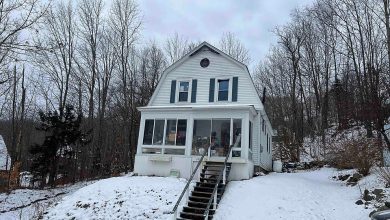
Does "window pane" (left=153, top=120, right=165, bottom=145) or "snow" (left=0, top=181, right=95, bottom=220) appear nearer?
"snow" (left=0, top=181, right=95, bottom=220)

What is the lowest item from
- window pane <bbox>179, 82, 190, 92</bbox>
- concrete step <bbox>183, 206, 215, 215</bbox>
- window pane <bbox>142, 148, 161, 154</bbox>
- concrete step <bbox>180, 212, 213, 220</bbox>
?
concrete step <bbox>180, 212, 213, 220</bbox>

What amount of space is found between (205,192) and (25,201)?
39.5 feet

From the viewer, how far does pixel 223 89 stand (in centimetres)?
1997

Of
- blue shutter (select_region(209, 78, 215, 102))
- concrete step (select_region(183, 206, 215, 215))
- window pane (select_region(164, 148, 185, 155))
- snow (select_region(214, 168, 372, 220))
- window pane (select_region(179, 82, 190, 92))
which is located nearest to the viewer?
snow (select_region(214, 168, 372, 220))

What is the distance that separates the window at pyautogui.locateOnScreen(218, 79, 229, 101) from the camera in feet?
65.0

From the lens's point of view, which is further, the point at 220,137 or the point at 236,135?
the point at 220,137

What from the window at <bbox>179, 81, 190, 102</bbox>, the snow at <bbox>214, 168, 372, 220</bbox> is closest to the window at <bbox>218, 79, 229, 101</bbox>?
the window at <bbox>179, 81, 190, 102</bbox>

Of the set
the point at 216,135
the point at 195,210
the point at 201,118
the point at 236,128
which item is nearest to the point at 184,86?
the point at 201,118

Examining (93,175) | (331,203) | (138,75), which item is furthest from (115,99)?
(331,203)

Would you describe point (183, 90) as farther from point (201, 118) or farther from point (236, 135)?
point (236, 135)

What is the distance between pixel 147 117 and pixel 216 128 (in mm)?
3937

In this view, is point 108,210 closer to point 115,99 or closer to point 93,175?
point 93,175

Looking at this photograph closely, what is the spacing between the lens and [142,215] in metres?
13.0

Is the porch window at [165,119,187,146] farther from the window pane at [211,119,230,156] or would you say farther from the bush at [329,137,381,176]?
the bush at [329,137,381,176]
